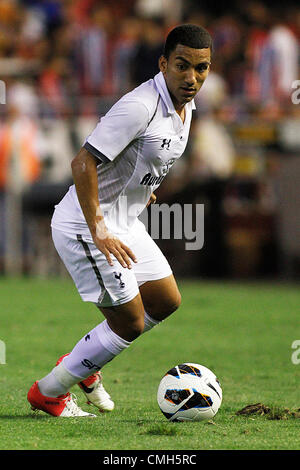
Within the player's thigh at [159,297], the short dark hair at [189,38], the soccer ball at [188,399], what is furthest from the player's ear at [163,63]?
the soccer ball at [188,399]

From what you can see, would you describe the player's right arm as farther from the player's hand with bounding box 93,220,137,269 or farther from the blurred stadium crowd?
the blurred stadium crowd

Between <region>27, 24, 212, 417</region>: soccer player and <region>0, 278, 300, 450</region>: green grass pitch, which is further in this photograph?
<region>27, 24, 212, 417</region>: soccer player

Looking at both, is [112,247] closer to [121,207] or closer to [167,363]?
[121,207]

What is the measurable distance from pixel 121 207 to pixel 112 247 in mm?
448

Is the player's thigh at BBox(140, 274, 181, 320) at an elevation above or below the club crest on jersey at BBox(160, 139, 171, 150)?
below

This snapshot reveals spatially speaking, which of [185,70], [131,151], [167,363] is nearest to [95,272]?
[131,151]

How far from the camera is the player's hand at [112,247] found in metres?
4.91

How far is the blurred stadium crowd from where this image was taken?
1444 cm

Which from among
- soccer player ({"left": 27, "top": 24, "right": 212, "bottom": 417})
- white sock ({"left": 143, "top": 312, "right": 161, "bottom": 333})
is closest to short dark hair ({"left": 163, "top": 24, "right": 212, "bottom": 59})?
soccer player ({"left": 27, "top": 24, "right": 212, "bottom": 417})

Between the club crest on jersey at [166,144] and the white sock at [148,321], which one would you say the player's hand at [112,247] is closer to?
the club crest on jersey at [166,144]

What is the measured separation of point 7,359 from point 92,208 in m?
2.99

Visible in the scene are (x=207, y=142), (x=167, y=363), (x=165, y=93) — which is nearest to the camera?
(x=165, y=93)

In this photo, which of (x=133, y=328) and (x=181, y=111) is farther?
(x=181, y=111)

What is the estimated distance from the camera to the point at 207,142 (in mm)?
14430
